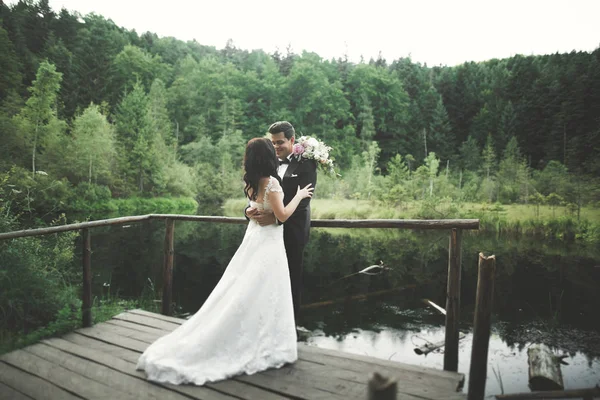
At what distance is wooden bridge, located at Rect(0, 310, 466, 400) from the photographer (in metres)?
2.58

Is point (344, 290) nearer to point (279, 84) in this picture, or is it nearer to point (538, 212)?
point (538, 212)

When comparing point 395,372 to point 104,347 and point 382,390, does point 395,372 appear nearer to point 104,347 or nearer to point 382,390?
point 382,390

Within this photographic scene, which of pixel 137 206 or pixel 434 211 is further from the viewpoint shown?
pixel 137 206

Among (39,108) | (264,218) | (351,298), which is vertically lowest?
(351,298)

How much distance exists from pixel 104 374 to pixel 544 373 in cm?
477

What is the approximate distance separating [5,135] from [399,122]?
44894 millimetres

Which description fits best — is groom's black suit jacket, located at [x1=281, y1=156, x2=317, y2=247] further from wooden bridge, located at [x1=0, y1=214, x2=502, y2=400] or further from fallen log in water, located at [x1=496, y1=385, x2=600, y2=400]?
fallen log in water, located at [x1=496, y1=385, x2=600, y2=400]

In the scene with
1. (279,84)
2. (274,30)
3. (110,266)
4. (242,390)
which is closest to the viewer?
(242,390)

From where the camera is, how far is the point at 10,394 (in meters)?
2.56

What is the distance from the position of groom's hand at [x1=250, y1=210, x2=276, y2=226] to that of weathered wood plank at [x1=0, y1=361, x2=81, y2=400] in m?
1.75

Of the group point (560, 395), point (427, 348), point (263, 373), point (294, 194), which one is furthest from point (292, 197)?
point (427, 348)

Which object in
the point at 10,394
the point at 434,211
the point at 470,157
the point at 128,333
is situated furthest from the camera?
the point at 470,157

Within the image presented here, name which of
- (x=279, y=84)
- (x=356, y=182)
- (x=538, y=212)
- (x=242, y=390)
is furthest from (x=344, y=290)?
(x=279, y=84)

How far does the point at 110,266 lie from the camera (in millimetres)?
11070
